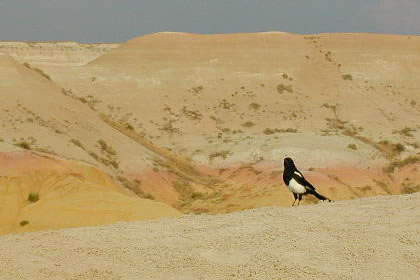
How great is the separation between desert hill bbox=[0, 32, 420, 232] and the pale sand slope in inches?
645

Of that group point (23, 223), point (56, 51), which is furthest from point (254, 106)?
point (56, 51)

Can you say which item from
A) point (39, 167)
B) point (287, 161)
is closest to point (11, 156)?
point (39, 167)

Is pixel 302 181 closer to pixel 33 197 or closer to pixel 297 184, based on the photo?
pixel 297 184

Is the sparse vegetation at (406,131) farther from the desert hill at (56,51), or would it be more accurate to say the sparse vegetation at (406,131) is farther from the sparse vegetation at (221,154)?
the desert hill at (56,51)

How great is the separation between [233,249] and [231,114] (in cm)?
4334

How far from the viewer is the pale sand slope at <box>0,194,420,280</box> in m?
8.42

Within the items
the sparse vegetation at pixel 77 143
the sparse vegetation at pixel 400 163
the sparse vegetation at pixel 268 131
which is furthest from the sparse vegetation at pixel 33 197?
the sparse vegetation at pixel 268 131

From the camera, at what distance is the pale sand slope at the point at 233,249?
332 inches

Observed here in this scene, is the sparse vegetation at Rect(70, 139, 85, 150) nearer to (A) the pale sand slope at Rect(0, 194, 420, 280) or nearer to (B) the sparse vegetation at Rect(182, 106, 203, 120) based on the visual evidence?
(B) the sparse vegetation at Rect(182, 106, 203, 120)

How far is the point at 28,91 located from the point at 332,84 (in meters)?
30.3

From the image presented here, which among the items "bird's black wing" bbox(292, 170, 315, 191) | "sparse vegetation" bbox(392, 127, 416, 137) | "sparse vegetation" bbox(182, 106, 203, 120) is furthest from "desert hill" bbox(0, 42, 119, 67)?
"bird's black wing" bbox(292, 170, 315, 191)

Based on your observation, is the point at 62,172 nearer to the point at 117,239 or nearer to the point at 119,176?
the point at 119,176

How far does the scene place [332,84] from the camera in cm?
5909

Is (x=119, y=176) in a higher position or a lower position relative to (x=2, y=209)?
lower
